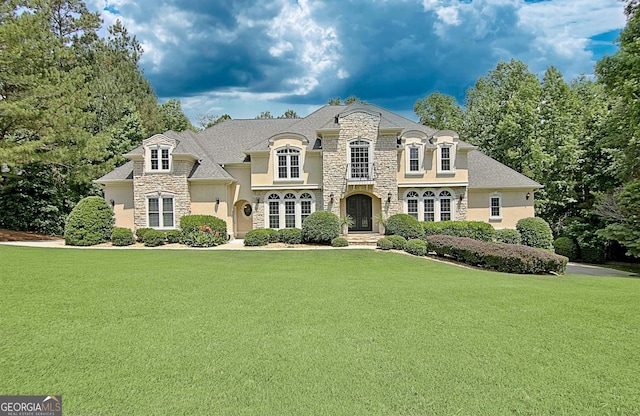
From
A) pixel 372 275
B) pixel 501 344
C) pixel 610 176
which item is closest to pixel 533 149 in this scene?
pixel 610 176

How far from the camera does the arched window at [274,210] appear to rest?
2528 centimetres

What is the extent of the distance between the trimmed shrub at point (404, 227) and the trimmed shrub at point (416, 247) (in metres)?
1.85

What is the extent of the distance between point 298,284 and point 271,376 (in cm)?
561

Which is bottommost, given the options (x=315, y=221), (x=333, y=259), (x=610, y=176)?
(x=333, y=259)

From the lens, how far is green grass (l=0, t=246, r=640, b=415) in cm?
425

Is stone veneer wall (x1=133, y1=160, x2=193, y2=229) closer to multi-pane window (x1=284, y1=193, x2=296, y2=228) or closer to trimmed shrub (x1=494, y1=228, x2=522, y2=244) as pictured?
multi-pane window (x1=284, y1=193, x2=296, y2=228)

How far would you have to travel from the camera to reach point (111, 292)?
346 inches

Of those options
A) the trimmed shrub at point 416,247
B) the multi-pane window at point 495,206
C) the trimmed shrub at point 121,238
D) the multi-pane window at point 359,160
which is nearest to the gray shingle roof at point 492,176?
the multi-pane window at point 495,206

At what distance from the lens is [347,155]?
24266 mm

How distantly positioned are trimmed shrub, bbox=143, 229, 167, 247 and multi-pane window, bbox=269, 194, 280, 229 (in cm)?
654

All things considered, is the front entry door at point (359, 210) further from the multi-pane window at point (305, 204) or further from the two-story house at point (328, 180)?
the multi-pane window at point (305, 204)

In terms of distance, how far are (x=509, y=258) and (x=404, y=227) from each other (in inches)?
285

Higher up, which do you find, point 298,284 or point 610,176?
point 610,176

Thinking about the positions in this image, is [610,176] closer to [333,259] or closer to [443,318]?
[333,259]
